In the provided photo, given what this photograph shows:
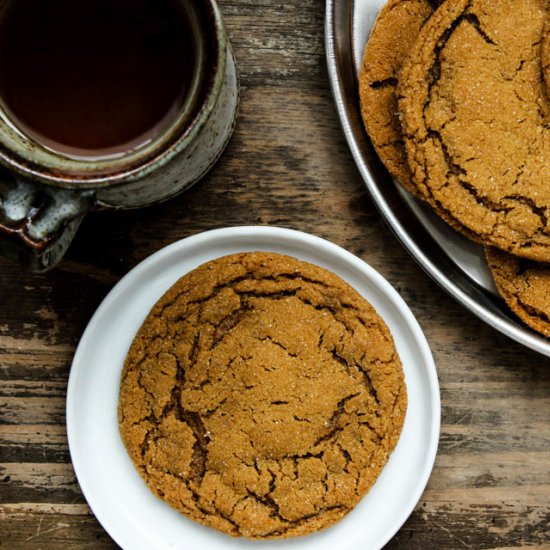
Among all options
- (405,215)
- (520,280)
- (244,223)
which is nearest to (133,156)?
(244,223)

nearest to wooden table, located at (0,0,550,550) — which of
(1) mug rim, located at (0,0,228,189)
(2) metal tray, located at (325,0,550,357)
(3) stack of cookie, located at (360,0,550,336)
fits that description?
(2) metal tray, located at (325,0,550,357)

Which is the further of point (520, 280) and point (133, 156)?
point (520, 280)

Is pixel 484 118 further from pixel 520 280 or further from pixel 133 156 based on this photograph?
pixel 133 156

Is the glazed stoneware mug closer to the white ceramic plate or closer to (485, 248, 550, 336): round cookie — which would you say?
the white ceramic plate

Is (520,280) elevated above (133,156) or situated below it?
below

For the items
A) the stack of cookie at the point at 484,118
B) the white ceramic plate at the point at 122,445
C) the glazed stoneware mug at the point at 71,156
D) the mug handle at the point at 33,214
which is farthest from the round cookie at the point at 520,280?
the mug handle at the point at 33,214

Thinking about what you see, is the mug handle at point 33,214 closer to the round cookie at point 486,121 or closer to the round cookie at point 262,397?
the round cookie at point 262,397
